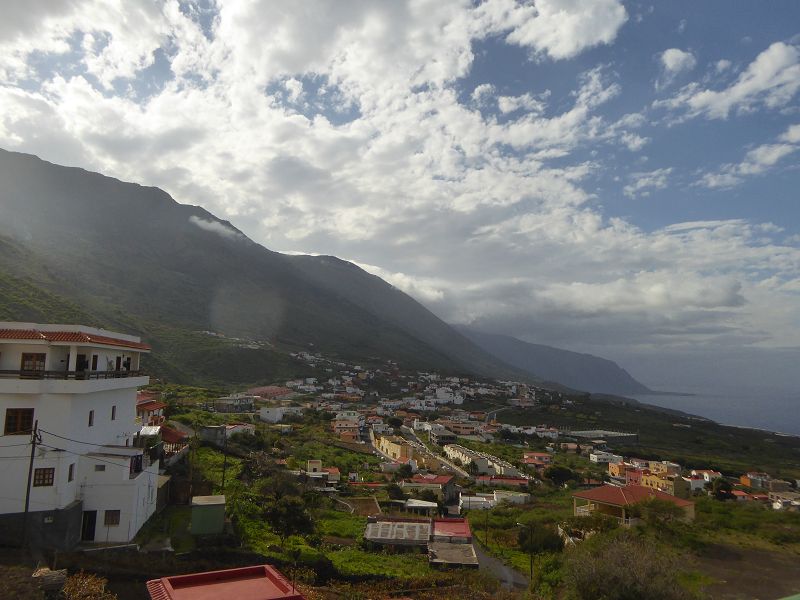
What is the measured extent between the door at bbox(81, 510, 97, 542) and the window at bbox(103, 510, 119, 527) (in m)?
0.33

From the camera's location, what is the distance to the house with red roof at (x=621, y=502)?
22594mm

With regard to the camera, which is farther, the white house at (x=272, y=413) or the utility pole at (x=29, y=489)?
the white house at (x=272, y=413)

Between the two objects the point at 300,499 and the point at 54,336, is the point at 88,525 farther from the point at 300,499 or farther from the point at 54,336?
the point at 300,499

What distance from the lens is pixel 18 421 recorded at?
14.9 meters

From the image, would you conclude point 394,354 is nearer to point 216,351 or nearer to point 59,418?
point 216,351

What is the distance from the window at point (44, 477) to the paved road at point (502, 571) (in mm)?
14112

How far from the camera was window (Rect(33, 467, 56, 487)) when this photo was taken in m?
14.7

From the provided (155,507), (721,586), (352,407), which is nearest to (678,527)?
(721,586)

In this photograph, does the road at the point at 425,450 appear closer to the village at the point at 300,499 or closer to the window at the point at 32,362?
the village at the point at 300,499

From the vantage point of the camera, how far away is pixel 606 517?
21531 millimetres

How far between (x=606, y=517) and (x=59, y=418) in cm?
1963

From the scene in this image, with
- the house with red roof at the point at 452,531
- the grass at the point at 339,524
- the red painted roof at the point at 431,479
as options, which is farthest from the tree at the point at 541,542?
the red painted roof at the point at 431,479

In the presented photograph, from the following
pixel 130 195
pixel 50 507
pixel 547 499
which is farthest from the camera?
pixel 130 195

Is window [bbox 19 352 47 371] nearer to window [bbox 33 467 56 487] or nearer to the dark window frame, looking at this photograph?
window [bbox 33 467 56 487]
